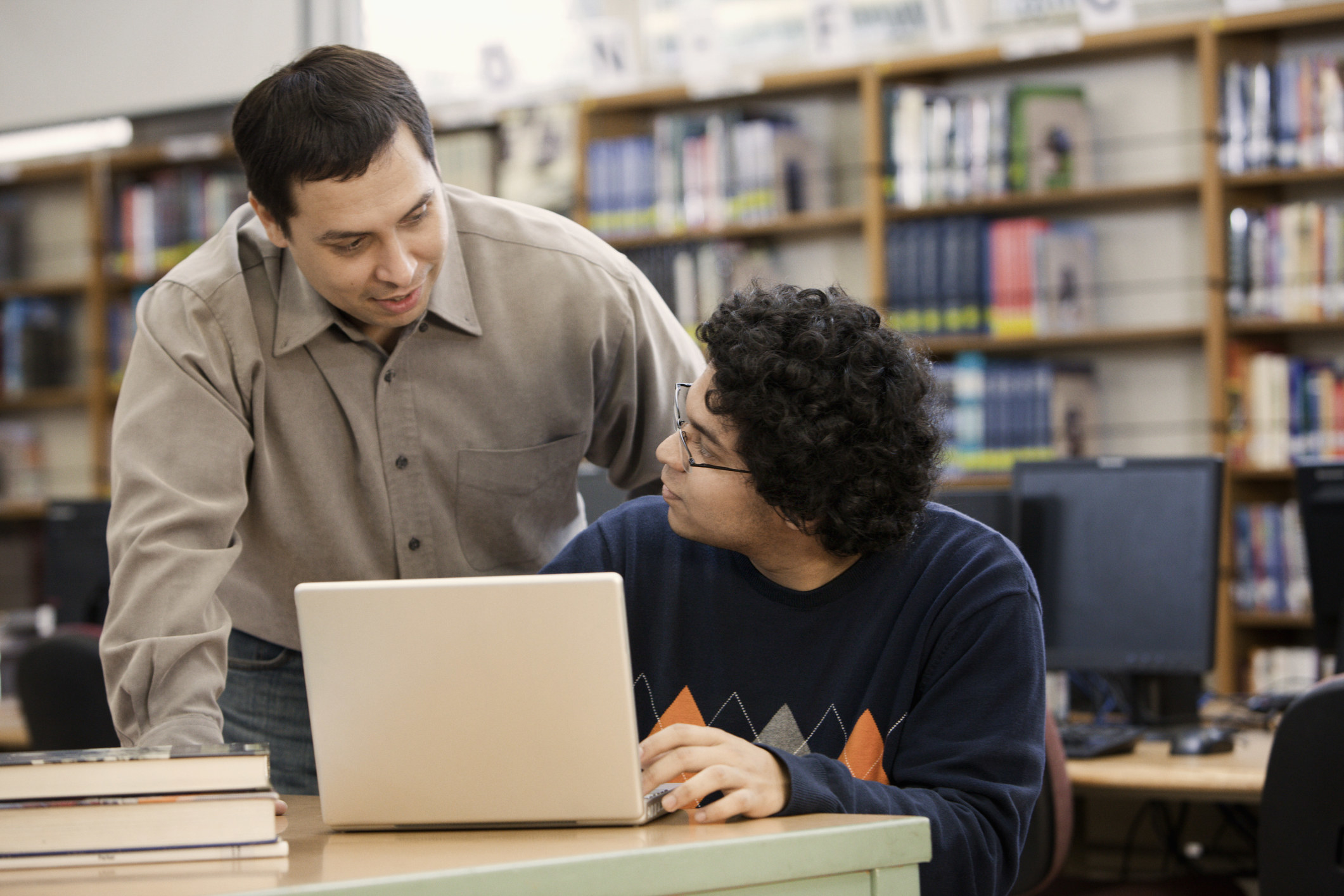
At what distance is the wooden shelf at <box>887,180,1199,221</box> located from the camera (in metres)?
3.77

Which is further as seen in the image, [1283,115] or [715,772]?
[1283,115]

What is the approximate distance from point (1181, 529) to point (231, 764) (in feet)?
6.44

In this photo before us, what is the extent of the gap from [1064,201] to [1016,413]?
0.65m

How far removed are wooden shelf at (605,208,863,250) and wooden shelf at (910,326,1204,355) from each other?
46cm

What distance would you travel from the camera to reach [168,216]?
4879 millimetres

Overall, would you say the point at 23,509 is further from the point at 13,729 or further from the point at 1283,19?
the point at 1283,19

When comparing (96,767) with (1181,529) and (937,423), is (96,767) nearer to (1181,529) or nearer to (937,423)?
(937,423)

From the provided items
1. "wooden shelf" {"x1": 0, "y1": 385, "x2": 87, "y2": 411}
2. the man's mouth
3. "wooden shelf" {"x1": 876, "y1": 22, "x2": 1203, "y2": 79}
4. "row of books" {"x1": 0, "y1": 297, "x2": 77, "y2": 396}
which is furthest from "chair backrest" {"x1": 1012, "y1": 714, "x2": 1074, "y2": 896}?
"row of books" {"x1": 0, "y1": 297, "x2": 77, "y2": 396}

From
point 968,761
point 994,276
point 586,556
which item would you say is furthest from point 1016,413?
point 968,761

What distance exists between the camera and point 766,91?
14.2 ft

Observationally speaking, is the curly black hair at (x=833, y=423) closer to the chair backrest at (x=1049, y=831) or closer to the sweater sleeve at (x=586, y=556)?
the sweater sleeve at (x=586, y=556)

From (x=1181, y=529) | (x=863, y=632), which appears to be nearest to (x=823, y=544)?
(x=863, y=632)

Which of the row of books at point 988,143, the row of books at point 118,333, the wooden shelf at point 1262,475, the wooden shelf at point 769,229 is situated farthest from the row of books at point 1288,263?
the row of books at point 118,333

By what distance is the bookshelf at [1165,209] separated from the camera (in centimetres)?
360
